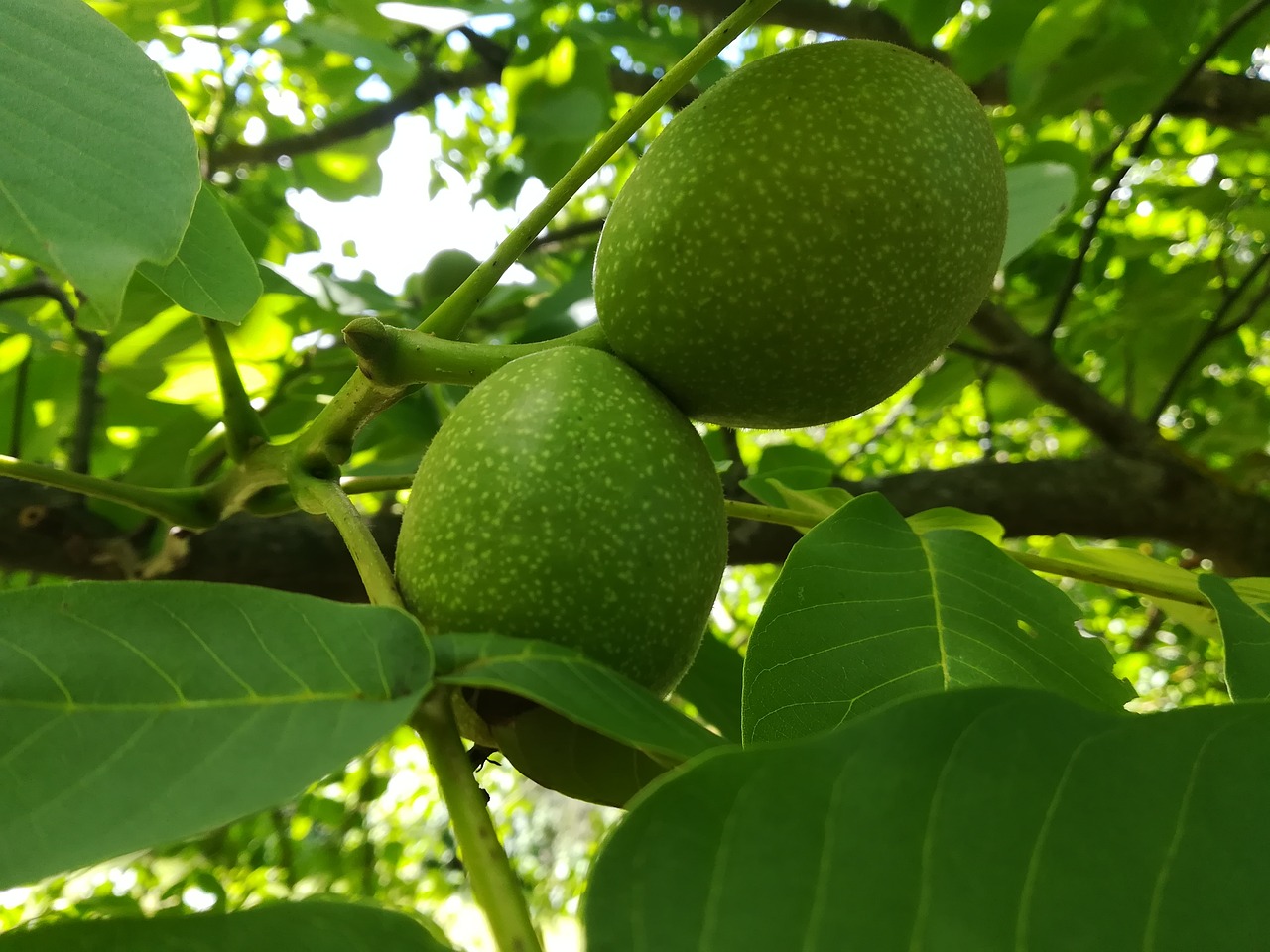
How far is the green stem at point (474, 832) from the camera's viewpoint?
0.43 meters

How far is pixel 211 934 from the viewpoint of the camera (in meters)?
0.37

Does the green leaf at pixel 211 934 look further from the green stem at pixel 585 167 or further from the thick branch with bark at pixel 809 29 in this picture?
the thick branch with bark at pixel 809 29

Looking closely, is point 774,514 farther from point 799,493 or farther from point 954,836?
point 954,836

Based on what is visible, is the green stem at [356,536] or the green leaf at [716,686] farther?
the green leaf at [716,686]

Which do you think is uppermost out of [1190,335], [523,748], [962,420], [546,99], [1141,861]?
[546,99]

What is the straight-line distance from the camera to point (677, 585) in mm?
667

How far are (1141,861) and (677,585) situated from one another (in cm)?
36

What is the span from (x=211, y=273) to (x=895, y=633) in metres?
0.59

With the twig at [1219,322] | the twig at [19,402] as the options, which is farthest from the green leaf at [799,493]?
the twig at [1219,322]

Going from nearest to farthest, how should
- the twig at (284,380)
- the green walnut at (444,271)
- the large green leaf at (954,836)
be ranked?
the large green leaf at (954,836), the twig at (284,380), the green walnut at (444,271)

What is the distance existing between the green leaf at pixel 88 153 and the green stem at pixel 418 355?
206 mm

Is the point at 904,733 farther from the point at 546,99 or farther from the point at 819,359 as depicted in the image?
the point at 546,99

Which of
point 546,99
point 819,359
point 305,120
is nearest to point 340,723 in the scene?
point 819,359

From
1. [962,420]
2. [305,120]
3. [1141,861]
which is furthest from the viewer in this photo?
[962,420]
